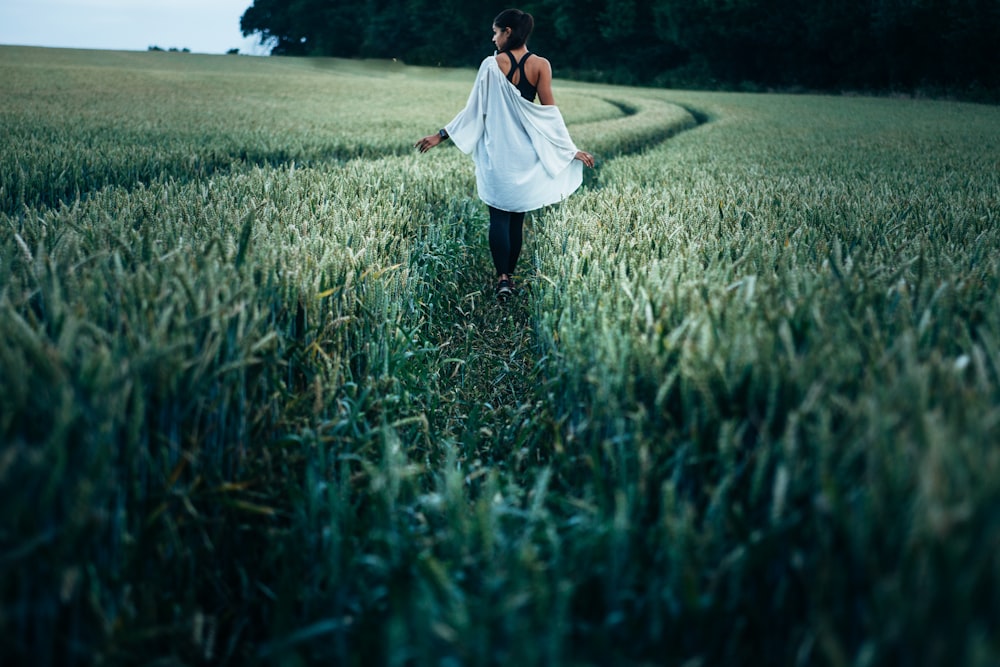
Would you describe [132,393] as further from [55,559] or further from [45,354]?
[55,559]

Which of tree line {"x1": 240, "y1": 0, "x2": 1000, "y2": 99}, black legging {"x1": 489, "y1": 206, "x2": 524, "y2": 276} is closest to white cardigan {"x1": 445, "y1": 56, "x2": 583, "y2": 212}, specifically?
black legging {"x1": 489, "y1": 206, "x2": 524, "y2": 276}

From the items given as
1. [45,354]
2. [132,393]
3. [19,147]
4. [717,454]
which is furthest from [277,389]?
[19,147]

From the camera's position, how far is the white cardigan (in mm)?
4344

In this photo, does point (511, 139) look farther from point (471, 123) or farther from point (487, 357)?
point (487, 357)

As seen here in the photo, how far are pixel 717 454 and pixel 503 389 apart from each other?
193 centimetres

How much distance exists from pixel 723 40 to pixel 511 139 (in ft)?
143

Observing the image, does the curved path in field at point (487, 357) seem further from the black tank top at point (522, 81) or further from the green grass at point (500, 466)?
the black tank top at point (522, 81)

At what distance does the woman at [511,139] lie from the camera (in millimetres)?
4309

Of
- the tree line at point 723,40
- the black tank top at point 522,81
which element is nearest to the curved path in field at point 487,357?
the black tank top at point 522,81

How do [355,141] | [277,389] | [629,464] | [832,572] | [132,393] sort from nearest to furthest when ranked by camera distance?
1. [832,572]
2. [132,393]
3. [629,464]
4. [277,389]
5. [355,141]

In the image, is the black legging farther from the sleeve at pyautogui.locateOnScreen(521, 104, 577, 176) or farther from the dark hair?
the dark hair

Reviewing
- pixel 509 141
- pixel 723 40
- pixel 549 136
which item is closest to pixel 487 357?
pixel 509 141

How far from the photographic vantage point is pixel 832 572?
3.51 feet

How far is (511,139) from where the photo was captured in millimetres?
4406
